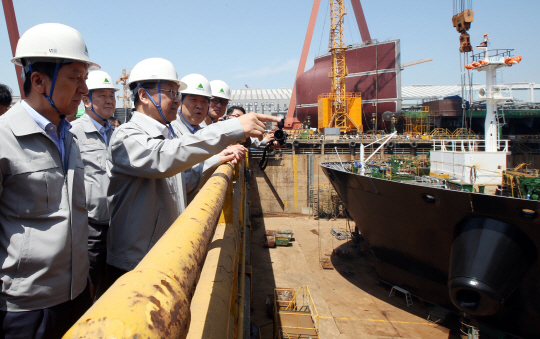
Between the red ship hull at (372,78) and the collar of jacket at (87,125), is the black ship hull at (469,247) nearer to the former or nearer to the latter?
the collar of jacket at (87,125)

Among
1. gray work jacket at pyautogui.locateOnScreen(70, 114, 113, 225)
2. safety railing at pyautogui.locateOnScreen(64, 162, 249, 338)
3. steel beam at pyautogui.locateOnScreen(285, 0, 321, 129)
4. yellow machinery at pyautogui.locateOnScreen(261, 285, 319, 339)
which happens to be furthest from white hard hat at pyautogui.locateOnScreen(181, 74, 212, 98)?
steel beam at pyautogui.locateOnScreen(285, 0, 321, 129)

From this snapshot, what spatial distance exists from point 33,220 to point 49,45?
764 millimetres

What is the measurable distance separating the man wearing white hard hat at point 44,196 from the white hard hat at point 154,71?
22.1 inches

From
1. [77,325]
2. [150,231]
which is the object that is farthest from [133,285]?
[150,231]

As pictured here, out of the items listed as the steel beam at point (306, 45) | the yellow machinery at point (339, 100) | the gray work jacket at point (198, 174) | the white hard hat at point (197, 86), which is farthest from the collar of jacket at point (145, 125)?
the steel beam at point (306, 45)

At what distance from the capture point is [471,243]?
18.7 ft

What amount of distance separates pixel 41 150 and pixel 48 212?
0.25 meters

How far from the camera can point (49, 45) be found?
1.41 m

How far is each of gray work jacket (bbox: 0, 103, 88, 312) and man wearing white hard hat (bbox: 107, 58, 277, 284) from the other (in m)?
0.33

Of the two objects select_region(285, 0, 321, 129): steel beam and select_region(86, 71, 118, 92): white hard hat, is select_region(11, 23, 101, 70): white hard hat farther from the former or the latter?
select_region(285, 0, 321, 129): steel beam

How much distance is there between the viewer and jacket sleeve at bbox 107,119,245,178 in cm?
153

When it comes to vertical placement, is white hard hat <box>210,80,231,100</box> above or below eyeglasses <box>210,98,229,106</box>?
above

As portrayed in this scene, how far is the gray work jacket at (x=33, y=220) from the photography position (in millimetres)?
1189

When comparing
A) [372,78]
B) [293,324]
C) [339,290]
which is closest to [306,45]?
[372,78]
